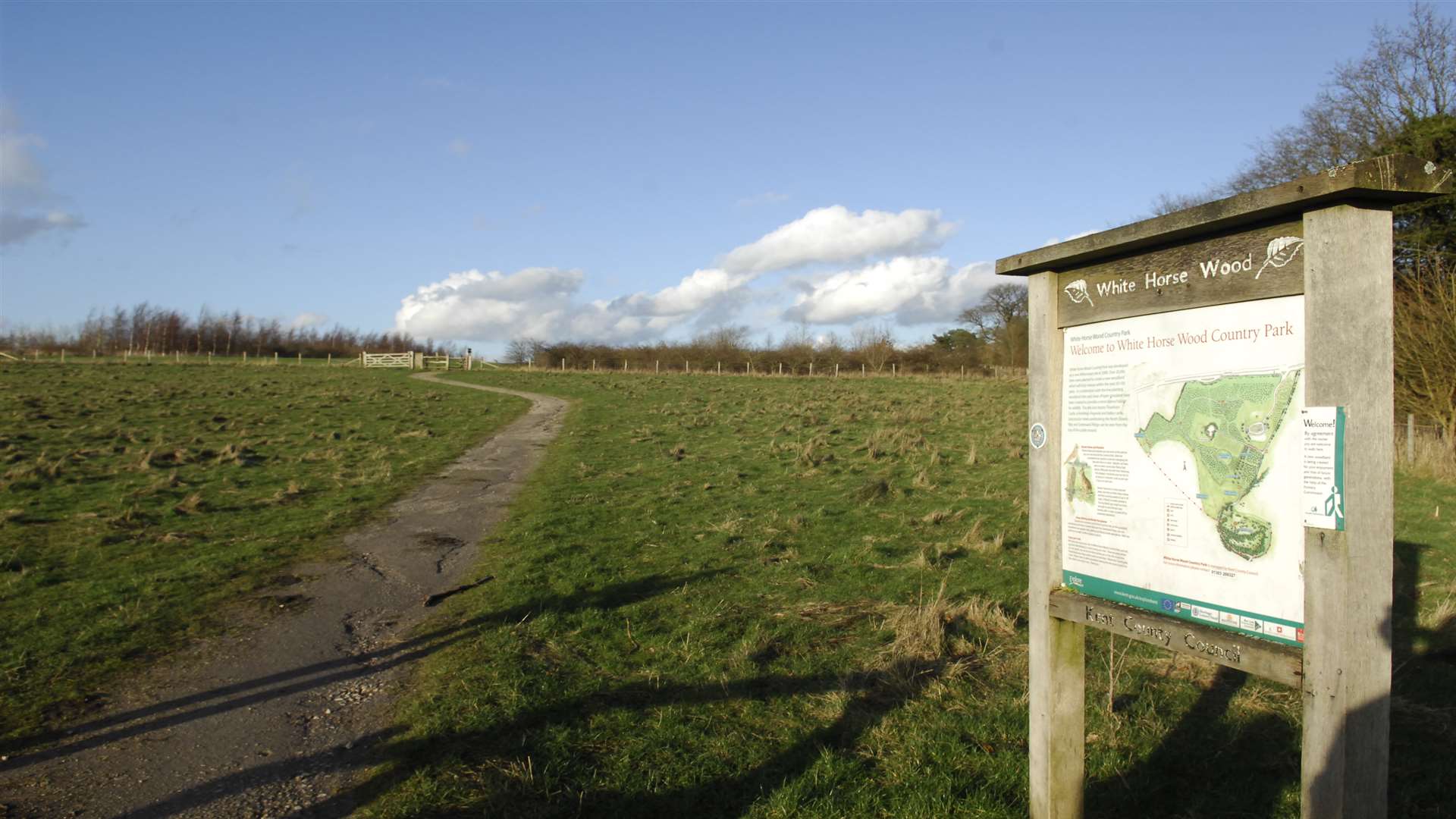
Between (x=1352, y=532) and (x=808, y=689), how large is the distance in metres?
3.69

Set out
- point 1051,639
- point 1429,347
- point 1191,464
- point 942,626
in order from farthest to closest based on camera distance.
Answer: point 1429,347, point 942,626, point 1051,639, point 1191,464

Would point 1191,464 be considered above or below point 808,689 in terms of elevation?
above

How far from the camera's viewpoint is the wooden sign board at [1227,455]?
112 inches

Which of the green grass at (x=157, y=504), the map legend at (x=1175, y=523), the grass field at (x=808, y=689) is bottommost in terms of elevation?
the grass field at (x=808, y=689)

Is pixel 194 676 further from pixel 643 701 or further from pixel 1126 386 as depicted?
pixel 1126 386

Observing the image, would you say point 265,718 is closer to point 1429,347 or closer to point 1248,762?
point 1248,762

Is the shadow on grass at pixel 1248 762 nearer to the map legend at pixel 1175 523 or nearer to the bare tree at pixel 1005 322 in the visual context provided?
the map legend at pixel 1175 523

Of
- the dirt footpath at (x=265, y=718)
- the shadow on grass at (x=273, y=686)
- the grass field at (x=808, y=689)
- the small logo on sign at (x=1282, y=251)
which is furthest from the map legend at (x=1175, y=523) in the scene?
the shadow on grass at (x=273, y=686)

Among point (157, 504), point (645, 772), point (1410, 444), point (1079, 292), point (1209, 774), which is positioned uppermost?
point (1079, 292)

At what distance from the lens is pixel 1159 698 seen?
229 inches

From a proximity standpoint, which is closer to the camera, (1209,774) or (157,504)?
(1209,774)

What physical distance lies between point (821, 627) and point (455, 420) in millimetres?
23229

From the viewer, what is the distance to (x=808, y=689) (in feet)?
19.3

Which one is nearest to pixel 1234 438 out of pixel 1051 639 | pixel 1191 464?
pixel 1191 464
